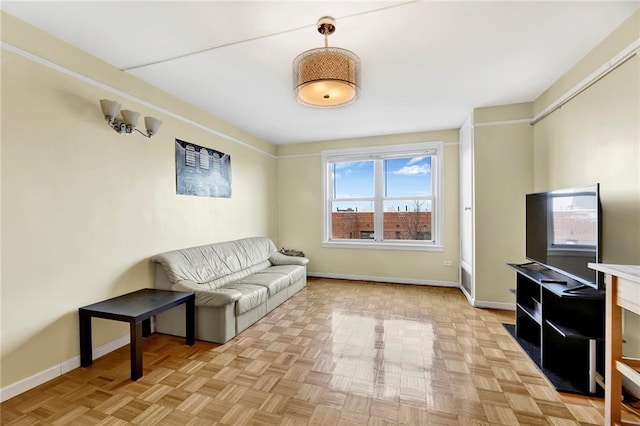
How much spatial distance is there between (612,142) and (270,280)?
354cm

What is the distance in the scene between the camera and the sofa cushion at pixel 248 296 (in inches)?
115

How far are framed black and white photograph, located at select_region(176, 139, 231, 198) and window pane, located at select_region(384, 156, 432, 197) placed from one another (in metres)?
2.80

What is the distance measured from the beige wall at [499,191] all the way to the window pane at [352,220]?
6.38ft

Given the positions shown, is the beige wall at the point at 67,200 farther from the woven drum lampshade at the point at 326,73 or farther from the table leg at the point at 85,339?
the woven drum lampshade at the point at 326,73

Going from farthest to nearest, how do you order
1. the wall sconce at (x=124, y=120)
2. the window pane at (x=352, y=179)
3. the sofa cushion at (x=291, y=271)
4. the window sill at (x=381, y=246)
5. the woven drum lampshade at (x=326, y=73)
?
the window pane at (x=352, y=179), the window sill at (x=381, y=246), the sofa cushion at (x=291, y=271), the wall sconce at (x=124, y=120), the woven drum lampshade at (x=326, y=73)

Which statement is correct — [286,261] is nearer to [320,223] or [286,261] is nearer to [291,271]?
[291,271]

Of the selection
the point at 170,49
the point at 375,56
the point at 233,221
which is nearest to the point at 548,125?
the point at 375,56

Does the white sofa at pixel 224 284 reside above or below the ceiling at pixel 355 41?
below

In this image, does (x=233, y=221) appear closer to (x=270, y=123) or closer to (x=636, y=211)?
(x=270, y=123)

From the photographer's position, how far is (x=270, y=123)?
4.30 m

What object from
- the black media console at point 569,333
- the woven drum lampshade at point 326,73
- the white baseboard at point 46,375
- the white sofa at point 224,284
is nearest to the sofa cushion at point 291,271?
the white sofa at point 224,284

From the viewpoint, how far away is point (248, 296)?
9.95ft

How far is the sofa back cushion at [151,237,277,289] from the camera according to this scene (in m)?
2.98

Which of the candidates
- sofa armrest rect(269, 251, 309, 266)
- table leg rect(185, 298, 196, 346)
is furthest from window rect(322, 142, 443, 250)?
table leg rect(185, 298, 196, 346)
